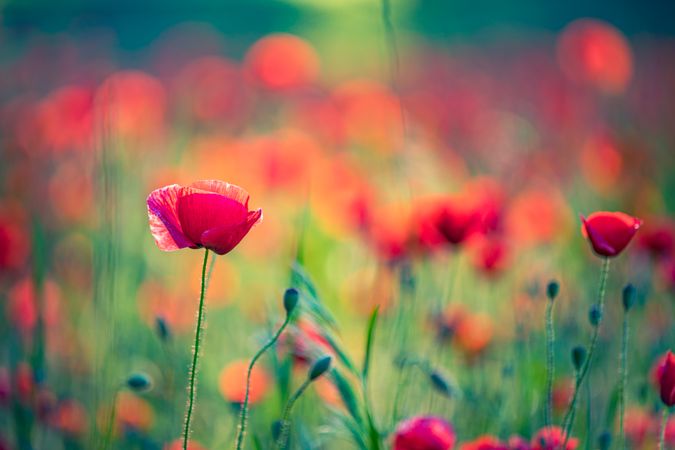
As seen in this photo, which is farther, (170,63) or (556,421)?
(170,63)

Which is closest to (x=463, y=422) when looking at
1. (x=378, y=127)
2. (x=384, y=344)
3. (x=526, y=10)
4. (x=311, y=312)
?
(x=384, y=344)

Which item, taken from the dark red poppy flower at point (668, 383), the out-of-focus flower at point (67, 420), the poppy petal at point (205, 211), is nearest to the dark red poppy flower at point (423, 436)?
the dark red poppy flower at point (668, 383)

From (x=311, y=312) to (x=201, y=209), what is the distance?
0.30 m

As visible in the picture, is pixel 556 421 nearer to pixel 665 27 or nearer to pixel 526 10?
pixel 665 27

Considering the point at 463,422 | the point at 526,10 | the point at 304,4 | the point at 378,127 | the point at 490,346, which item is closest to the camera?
the point at 463,422

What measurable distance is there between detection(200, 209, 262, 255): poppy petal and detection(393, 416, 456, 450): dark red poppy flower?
43cm

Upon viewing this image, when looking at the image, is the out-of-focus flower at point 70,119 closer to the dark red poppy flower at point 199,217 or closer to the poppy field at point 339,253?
the poppy field at point 339,253

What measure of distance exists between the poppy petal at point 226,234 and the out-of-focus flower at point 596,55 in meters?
2.89

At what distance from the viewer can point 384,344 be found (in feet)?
8.32

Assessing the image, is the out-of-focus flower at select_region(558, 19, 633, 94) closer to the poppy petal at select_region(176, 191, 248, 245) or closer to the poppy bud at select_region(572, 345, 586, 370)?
the poppy bud at select_region(572, 345, 586, 370)

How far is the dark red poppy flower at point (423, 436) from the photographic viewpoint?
1.30 meters

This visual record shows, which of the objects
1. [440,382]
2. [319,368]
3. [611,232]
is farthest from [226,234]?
[611,232]

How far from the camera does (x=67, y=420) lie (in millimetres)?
1792

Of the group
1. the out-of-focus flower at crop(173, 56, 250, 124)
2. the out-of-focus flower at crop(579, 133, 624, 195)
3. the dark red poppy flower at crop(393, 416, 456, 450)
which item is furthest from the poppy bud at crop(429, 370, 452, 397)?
the out-of-focus flower at crop(173, 56, 250, 124)
